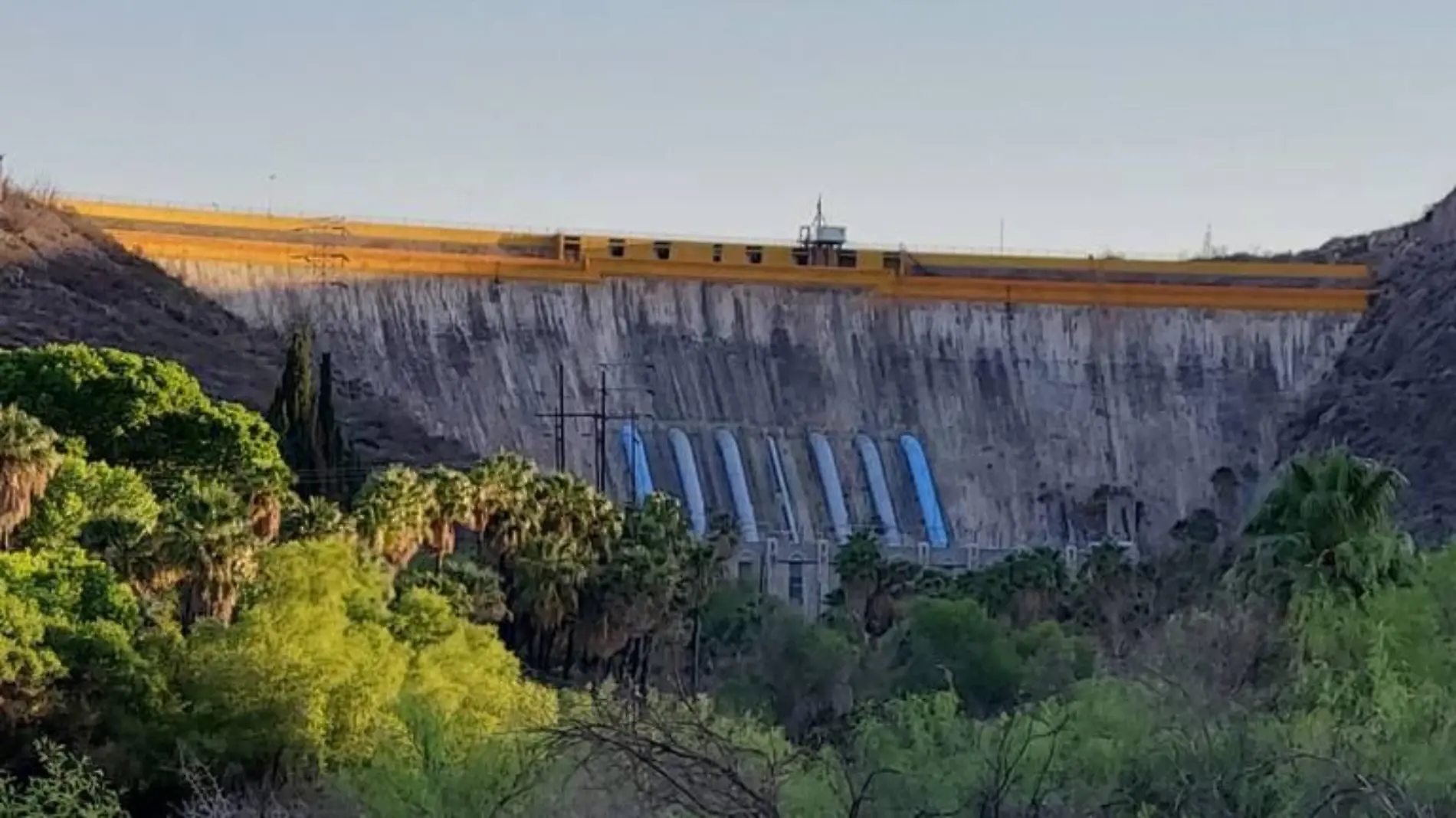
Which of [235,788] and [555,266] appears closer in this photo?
[235,788]

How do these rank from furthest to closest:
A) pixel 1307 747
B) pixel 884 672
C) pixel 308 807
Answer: pixel 884 672
pixel 308 807
pixel 1307 747

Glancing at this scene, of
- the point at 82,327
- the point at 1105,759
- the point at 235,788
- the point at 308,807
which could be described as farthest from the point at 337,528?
the point at 82,327

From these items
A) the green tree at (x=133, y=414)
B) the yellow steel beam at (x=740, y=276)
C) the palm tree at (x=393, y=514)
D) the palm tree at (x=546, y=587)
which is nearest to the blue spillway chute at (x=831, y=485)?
the yellow steel beam at (x=740, y=276)

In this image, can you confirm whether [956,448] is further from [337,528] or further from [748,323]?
[337,528]

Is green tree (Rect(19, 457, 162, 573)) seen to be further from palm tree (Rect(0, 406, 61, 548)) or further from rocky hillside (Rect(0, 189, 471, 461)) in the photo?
rocky hillside (Rect(0, 189, 471, 461))

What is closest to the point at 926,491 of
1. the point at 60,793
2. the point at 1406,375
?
the point at 1406,375

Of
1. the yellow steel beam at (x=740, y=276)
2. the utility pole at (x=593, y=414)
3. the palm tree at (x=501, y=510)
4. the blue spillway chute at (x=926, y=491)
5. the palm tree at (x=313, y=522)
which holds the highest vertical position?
the yellow steel beam at (x=740, y=276)

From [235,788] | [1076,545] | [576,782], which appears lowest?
[1076,545]

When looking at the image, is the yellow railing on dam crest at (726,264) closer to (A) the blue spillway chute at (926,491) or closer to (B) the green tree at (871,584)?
(A) the blue spillway chute at (926,491)
